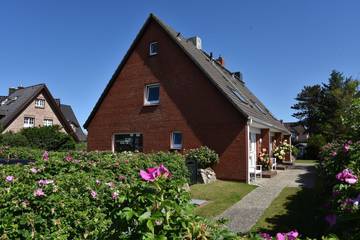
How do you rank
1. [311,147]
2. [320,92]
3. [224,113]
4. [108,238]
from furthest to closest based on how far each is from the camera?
[320,92] → [311,147] → [224,113] → [108,238]

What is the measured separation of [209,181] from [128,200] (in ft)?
40.0

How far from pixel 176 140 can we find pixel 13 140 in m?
16.7

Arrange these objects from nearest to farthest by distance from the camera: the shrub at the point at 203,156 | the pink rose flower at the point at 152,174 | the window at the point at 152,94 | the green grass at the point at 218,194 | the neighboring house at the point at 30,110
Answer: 1. the pink rose flower at the point at 152,174
2. the green grass at the point at 218,194
3. the shrub at the point at 203,156
4. the window at the point at 152,94
5. the neighboring house at the point at 30,110

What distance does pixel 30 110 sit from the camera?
3850 centimetres

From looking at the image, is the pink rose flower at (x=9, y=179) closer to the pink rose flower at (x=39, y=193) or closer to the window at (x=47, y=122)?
the pink rose flower at (x=39, y=193)

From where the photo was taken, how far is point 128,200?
2.67m

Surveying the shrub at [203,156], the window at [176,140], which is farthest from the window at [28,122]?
the shrub at [203,156]

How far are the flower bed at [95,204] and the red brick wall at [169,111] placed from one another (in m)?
8.23

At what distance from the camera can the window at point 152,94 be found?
18766 millimetres

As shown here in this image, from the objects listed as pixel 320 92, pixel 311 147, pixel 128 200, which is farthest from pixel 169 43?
pixel 320 92

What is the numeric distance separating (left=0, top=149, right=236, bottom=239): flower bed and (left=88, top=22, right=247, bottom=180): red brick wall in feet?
27.0

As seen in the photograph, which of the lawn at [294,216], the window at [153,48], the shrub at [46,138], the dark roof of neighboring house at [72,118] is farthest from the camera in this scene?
the dark roof of neighboring house at [72,118]

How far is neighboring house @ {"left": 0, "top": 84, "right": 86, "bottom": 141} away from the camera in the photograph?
121 ft

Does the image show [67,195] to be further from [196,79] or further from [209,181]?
[196,79]
